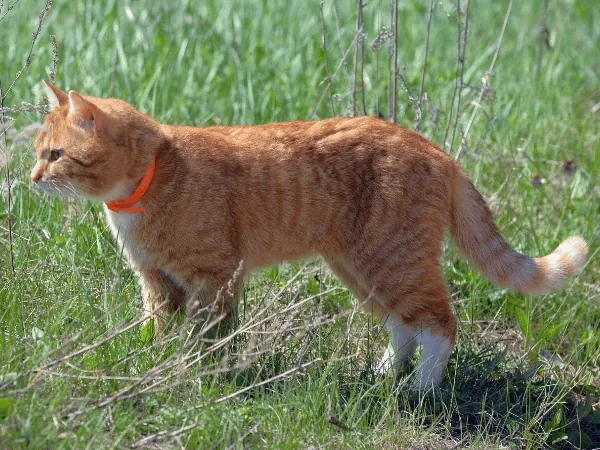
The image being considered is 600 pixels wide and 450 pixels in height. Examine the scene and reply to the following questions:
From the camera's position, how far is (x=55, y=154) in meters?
3.37

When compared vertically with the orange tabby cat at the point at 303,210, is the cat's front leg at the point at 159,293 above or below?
below

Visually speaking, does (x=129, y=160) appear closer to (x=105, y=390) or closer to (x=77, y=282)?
(x=77, y=282)

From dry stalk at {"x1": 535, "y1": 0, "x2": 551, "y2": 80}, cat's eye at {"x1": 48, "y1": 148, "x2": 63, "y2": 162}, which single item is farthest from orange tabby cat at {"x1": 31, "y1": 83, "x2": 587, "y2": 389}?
dry stalk at {"x1": 535, "y1": 0, "x2": 551, "y2": 80}

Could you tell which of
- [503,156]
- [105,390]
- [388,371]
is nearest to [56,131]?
[105,390]

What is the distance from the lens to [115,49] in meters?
5.42

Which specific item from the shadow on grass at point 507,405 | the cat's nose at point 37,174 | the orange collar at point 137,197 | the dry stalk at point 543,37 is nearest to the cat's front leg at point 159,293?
the orange collar at point 137,197

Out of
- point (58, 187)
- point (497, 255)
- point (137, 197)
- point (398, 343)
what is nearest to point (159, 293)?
point (137, 197)

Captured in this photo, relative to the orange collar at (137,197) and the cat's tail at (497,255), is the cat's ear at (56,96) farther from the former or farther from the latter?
the cat's tail at (497,255)

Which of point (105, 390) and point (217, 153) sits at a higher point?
Answer: point (217, 153)

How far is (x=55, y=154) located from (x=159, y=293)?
2.26 ft

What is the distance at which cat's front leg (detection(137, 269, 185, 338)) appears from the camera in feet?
11.8

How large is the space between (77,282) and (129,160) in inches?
22.3

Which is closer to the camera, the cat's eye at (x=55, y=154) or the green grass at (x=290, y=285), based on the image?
the green grass at (x=290, y=285)

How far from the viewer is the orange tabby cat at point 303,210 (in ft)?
11.4
